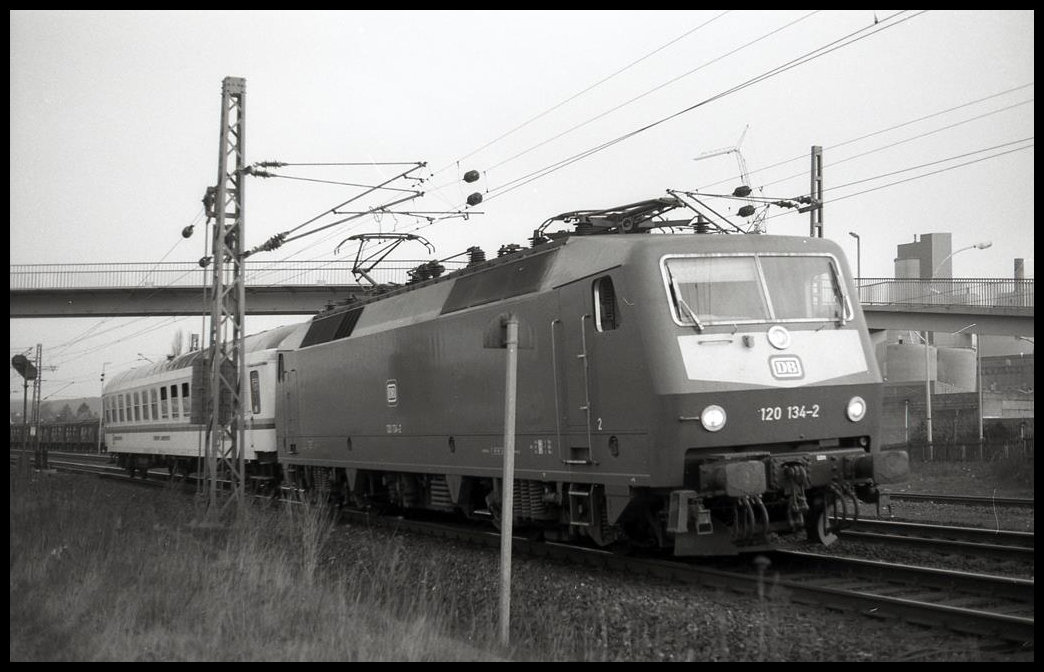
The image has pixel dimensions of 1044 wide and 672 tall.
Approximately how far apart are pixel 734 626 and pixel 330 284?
3210 centimetres

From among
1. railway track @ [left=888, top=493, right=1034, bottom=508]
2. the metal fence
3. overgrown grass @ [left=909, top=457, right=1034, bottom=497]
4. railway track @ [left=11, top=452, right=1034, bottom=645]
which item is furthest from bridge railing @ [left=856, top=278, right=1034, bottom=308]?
railway track @ [left=11, top=452, right=1034, bottom=645]

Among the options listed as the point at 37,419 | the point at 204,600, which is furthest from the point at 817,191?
the point at 37,419

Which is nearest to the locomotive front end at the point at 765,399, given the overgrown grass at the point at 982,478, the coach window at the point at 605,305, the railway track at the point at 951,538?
the coach window at the point at 605,305

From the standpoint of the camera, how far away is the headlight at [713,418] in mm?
9812

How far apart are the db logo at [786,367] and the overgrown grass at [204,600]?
382cm

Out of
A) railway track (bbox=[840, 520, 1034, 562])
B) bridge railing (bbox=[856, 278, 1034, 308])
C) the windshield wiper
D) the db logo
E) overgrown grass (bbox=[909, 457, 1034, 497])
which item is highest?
bridge railing (bbox=[856, 278, 1034, 308])

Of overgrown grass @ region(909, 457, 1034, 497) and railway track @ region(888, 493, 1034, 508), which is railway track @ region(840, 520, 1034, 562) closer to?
railway track @ region(888, 493, 1034, 508)

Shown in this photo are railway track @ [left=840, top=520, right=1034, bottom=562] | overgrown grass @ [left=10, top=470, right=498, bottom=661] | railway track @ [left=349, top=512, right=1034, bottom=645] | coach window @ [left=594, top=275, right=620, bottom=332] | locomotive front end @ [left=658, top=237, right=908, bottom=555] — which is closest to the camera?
overgrown grass @ [left=10, top=470, right=498, bottom=661]

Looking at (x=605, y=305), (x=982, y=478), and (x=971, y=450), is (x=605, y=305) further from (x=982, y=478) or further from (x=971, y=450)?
(x=971, y=450)

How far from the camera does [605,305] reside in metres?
10.6

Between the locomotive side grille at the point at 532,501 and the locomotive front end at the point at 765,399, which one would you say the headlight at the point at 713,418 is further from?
the locomotive side grille at the point at 532,501

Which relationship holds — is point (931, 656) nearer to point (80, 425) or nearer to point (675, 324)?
point (675, 324)

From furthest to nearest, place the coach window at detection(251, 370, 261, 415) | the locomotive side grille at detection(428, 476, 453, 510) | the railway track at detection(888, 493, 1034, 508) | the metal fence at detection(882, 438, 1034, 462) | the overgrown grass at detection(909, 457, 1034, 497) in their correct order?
1. the metal fence at detection(882, 438, 1034, 462)
2. the coach window at detection(251, 370, 261, 415)
3. the overgrown grass at detection(909, 457, 1034, 497)
4. the railway track at detection(888, 493, 1034, 508)
5. the locomotive side grille at detection(428, 476, 453, 510)

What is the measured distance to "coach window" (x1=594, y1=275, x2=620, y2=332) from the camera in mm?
10500
